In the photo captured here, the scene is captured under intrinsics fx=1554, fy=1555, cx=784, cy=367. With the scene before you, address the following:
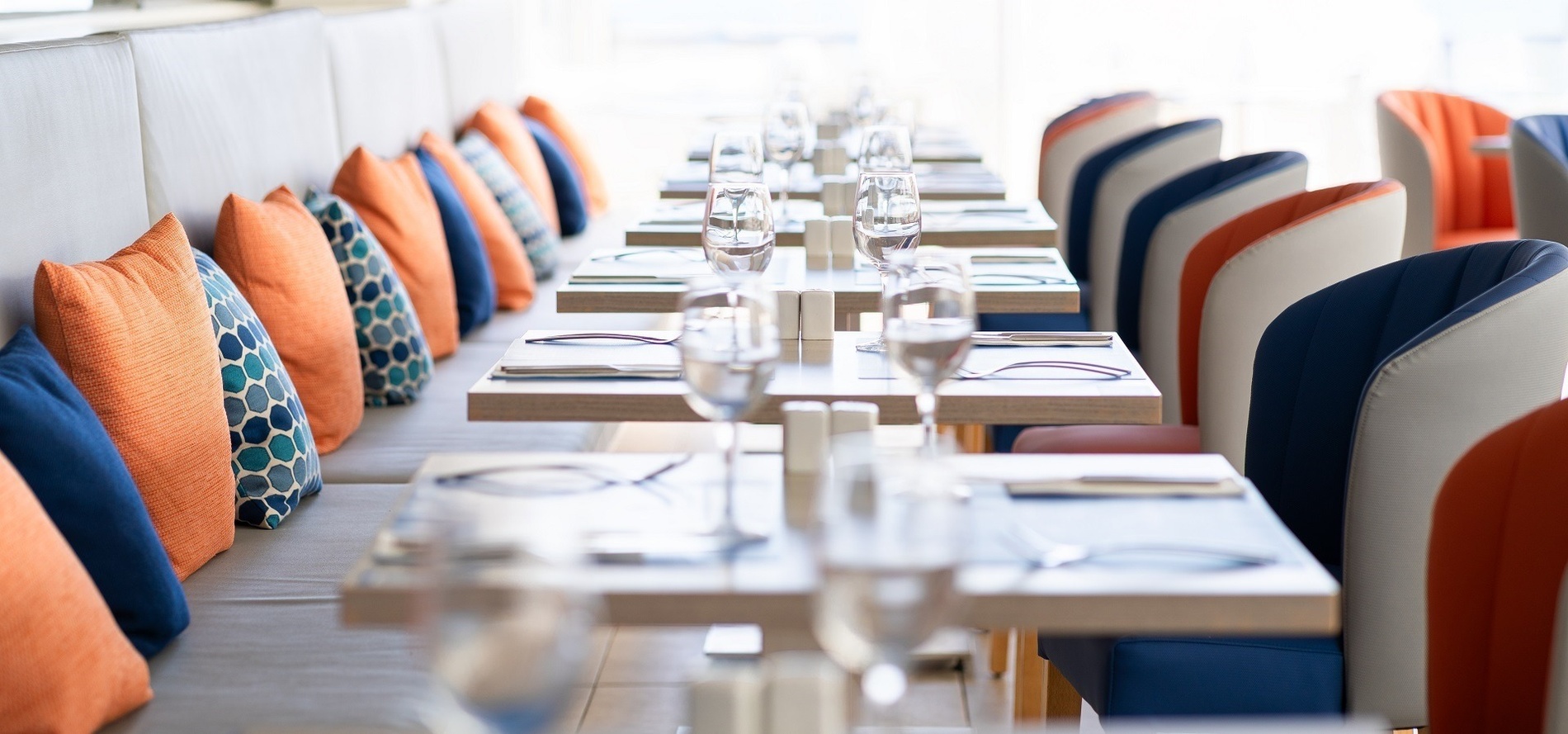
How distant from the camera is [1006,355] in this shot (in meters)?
1.90

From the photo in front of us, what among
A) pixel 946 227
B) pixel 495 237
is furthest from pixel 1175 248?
pixel 495 237

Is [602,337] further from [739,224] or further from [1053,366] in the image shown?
[1053,366]

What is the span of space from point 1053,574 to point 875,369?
66cm

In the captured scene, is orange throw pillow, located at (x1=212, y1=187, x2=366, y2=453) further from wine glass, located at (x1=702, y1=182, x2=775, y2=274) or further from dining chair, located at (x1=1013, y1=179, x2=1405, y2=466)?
dining chair, located at (x1=1013, y1=179, x2=1405, y2=466)

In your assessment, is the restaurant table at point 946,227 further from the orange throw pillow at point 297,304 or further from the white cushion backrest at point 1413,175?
the white cushion backrest at point 1413,175

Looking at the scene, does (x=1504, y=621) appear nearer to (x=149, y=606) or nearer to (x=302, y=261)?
(x=149, y=606)

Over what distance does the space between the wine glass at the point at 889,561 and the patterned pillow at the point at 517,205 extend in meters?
3.32

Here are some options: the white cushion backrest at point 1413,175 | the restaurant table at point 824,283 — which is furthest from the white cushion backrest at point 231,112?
the white cushion backrest at point 1413,175

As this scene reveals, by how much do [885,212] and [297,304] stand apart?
3.35 ft

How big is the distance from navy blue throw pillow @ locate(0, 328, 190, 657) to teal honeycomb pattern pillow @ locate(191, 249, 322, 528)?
393 mm

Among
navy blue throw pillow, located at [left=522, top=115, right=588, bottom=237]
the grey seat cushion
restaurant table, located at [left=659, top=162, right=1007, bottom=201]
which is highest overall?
restaurant table, located at [left=659, top=162, right=1007, bottom=201]

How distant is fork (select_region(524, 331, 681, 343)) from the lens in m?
1.98

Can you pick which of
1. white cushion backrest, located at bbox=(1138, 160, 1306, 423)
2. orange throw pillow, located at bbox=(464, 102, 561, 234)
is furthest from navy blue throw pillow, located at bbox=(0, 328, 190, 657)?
orange throw pillow, located at bbox=(464, 102, 561, 234)

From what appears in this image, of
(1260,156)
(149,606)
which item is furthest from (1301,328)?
(149,606)
